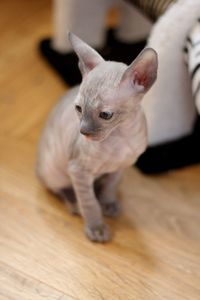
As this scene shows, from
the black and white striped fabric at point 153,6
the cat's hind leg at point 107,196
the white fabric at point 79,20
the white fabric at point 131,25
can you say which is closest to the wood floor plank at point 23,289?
the cat's hind leg at point 107,196

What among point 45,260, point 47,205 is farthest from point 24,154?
point 45,260

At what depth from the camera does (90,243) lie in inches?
42.9

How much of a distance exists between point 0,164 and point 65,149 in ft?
1.01

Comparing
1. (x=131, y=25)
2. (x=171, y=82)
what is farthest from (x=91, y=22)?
(x=171, y=82)

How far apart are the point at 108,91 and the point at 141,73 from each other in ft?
0.22

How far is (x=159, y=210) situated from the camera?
3.92 feet

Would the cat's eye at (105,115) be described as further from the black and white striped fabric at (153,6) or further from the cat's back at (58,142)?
the black and white striped fabric at (153,6)

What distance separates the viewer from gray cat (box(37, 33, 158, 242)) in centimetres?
85

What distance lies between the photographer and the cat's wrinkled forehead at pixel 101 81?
84 cm

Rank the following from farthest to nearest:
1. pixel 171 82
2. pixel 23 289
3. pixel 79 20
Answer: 1. pixel 79 20
2. pixel 171 82
3. pixel 23 289

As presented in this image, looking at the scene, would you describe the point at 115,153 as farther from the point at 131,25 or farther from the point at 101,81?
the point at 131,25

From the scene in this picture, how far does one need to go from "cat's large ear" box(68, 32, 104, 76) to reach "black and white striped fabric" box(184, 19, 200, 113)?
0.33 m

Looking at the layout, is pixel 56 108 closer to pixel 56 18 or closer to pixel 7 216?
pixel 7 216

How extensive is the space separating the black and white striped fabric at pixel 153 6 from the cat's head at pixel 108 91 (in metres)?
0.45
